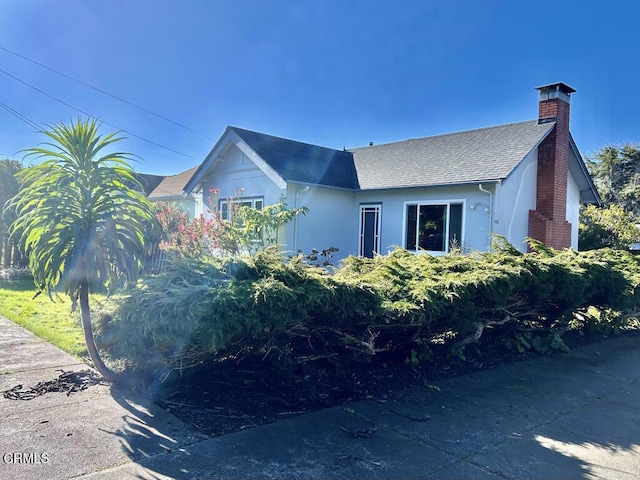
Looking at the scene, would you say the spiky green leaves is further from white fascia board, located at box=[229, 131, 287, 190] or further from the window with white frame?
the window with white frame

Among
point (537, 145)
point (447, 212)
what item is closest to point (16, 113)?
point (447, 212)

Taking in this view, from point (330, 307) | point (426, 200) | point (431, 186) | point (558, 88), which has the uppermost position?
point (558, 88)

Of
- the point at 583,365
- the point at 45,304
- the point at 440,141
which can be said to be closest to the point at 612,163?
the point at 440,141

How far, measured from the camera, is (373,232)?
588 inches

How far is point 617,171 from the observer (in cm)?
2958

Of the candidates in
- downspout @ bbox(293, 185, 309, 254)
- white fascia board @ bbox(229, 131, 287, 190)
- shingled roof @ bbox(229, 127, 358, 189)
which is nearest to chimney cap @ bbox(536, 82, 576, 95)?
shingled roof @ bbox(229, 127, 358, 189)

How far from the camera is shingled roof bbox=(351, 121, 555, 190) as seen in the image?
12.6 m

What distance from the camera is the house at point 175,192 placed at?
19.1m

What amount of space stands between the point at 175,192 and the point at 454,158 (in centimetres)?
1354

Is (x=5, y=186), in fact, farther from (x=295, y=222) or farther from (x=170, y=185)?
(x=170, y=185)

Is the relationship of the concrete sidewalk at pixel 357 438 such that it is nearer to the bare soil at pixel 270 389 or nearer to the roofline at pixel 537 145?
the bare soil at pixel 270 389

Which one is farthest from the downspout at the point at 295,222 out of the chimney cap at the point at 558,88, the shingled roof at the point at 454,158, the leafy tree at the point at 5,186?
the leafy tree at the point at 5,186

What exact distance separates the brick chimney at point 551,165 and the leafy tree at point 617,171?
17707mm
